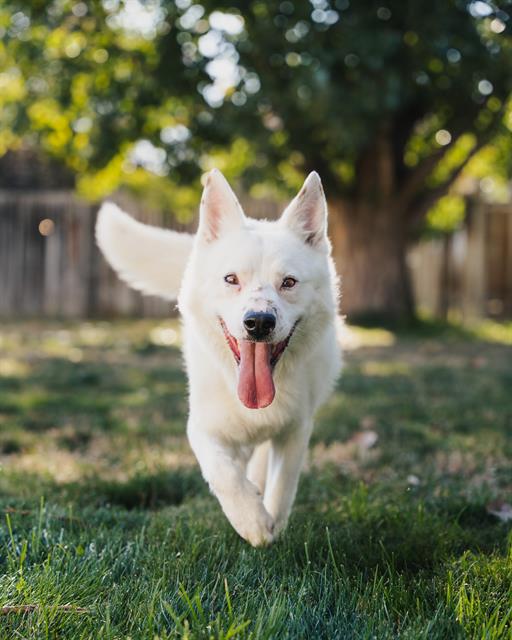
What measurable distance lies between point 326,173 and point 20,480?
9109 millimetres

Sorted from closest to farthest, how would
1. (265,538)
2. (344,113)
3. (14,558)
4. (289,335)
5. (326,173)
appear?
Result: (14,558), (265,538), (289,335), (344,113), (326,173)

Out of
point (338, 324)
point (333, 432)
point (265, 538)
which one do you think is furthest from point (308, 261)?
point (333, 432)

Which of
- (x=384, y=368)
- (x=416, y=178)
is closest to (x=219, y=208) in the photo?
(x=384, y=368)

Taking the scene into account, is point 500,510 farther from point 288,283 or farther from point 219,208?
point 219,208

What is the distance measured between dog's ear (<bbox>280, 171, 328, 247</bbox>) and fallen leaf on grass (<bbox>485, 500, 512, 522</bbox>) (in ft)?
4.27

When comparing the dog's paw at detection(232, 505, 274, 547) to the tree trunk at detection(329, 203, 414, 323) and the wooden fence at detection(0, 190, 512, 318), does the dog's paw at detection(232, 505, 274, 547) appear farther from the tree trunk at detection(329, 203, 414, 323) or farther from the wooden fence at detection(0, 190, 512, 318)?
the wooden fence at detection(0, 190, 512, 318)

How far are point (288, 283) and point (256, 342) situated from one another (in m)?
0.31

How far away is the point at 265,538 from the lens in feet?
8.75

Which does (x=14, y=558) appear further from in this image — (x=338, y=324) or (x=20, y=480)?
(x=338, y=324)

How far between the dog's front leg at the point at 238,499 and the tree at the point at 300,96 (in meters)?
6.12

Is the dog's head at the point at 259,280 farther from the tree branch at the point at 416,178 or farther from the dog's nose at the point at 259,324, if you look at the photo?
the tree branch at the point at 416,178

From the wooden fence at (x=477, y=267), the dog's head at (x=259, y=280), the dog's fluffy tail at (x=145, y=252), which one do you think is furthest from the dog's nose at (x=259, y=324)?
the wooden fence at (x=477, y=267)

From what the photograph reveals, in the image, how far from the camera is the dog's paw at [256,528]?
2.66 meters

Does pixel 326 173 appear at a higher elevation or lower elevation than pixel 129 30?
lower
